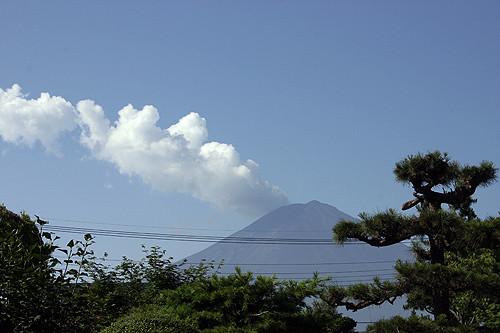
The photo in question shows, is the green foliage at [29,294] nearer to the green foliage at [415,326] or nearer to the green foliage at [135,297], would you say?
the green foliage at [135,297]

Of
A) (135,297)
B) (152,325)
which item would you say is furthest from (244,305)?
(135,297)

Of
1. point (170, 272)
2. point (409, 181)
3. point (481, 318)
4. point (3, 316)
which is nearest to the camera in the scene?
point (3, 316)

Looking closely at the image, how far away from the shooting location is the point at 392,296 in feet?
43.1

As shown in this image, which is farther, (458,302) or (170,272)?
(458,302)

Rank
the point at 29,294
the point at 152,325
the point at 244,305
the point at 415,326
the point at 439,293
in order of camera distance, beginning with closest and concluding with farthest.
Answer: the point at 29,294
the point at 152,325
the point at 244,305
the point at 415,326
the point at 439,293

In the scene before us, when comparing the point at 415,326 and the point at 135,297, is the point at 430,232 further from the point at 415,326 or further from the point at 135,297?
the point at 135,297

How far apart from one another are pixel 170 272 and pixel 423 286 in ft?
25.8

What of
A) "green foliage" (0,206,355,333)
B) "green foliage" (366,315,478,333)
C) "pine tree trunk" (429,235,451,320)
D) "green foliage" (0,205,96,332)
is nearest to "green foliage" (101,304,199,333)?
"green foliage" (0,206,355,333)

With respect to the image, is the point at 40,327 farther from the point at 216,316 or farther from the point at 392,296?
the point at 392,296

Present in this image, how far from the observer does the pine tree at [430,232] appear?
1204 centimetres

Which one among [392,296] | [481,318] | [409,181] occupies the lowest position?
[481,318]

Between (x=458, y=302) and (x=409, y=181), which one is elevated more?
(x=409, y=181)

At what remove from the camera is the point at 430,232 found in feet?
43.1

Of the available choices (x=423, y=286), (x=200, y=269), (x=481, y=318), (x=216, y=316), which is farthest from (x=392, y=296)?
(x=481, y=318)
